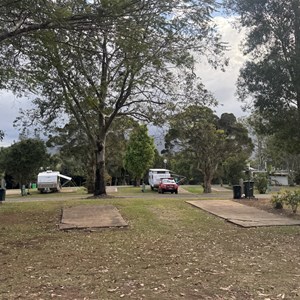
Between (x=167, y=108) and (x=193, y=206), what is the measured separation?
8.33 m

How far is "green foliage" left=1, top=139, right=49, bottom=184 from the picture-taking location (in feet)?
156

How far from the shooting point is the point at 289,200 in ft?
48.0

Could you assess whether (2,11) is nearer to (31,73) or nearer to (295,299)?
(31,73)

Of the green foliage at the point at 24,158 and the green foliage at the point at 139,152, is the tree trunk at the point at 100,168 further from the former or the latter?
the green foliage at the point at 139,152

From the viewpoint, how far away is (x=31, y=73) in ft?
41.2

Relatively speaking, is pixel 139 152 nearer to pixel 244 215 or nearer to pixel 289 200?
pixel 289 200

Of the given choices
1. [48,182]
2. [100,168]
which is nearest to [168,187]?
[100,168]

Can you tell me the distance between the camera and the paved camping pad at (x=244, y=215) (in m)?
12.4

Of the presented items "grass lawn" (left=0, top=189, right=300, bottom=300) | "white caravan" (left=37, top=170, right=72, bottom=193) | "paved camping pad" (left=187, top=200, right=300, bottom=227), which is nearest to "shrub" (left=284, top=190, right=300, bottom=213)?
"paved camping pad" (left=187, top=200, right=300, bottom=227)

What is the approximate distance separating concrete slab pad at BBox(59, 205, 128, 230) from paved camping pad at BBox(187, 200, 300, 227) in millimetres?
3539

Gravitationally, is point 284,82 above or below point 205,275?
above

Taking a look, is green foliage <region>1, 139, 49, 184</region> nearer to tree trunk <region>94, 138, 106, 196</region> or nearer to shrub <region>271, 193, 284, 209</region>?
tree trunk <region>94, 138, 106, 196</region>

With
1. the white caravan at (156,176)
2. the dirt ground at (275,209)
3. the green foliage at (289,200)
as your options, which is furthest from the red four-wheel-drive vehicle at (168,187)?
the green foliage at (289,200)

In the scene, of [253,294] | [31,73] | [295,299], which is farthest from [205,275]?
[31,73]
